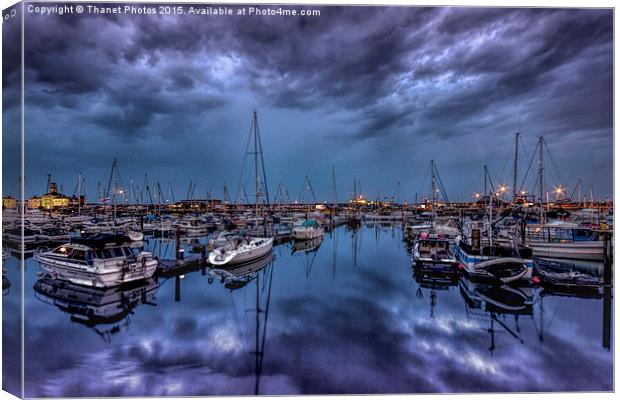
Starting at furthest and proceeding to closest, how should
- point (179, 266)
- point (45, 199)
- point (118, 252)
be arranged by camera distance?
point (45, 199) → point (179, 266) → point (118, 252)

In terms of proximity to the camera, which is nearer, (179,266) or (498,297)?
(498,297)

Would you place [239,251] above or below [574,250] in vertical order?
above

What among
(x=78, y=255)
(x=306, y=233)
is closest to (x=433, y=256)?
(x=306, y=233)

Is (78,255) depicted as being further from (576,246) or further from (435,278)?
(576,246)

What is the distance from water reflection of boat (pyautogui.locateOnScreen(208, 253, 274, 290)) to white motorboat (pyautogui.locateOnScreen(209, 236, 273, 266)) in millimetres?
233

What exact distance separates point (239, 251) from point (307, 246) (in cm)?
773

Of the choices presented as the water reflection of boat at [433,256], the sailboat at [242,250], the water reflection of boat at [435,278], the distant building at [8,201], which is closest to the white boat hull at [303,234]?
the sailboat at [242,250]

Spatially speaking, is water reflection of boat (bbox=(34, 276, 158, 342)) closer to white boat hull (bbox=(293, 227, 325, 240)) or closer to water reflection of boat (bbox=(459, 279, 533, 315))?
water reflection of boat (bbox=(459, 279, 533, 315))

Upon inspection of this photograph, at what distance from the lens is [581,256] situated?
50.0 ft

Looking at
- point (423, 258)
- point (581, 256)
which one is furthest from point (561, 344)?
point (581, 256)

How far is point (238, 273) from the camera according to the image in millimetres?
12844

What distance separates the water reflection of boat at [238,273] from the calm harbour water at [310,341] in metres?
0.29

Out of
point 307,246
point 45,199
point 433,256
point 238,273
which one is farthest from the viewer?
point 307,246

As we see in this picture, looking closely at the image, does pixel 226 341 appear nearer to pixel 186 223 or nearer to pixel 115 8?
pixel 115 8
